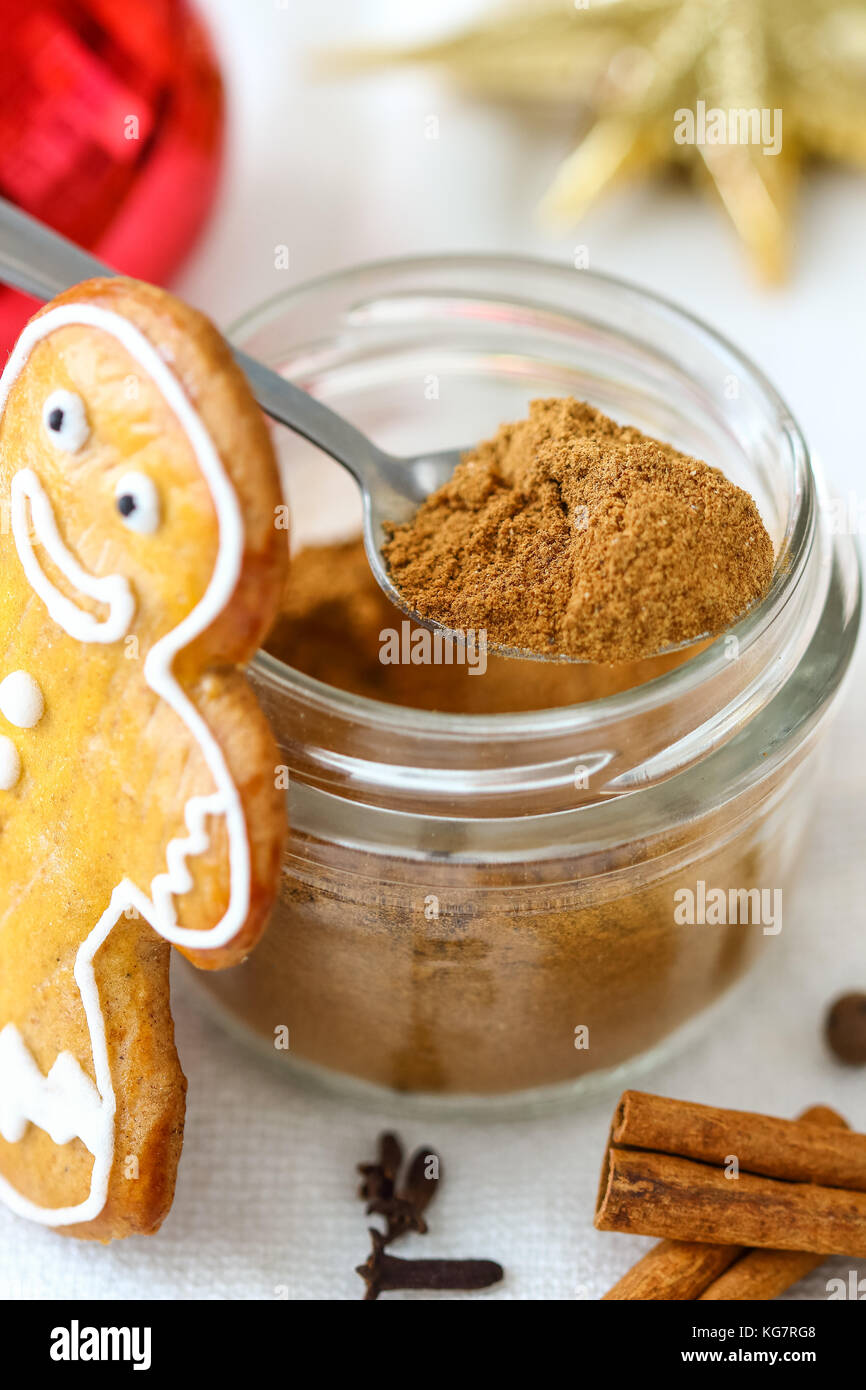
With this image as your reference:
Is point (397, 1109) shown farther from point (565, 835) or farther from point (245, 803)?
point (245, 803)

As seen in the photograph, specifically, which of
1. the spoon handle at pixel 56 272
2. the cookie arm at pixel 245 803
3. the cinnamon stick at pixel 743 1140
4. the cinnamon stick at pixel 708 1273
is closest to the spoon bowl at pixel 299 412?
the spoon handle at pixel 56 272

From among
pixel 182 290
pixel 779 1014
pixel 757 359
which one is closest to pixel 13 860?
pixel 779 1014

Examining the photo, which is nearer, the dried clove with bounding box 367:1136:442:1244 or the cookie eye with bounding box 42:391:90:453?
the cookie eye with bounding box 42:391:90:453

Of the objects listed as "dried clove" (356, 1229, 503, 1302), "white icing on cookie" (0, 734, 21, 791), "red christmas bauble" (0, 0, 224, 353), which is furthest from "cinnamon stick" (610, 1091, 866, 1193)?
"red christmas bauble" (0, 0, 224, 353)

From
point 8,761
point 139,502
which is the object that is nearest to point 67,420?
point 139,502

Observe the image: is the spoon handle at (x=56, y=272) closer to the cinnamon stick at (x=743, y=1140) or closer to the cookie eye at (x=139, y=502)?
the cookie eye at (x=139, y=502)

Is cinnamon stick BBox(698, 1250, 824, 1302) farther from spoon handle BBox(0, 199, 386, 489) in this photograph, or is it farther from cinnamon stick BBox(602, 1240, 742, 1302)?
spoon handle BBox(0, 199, 386, 489)
